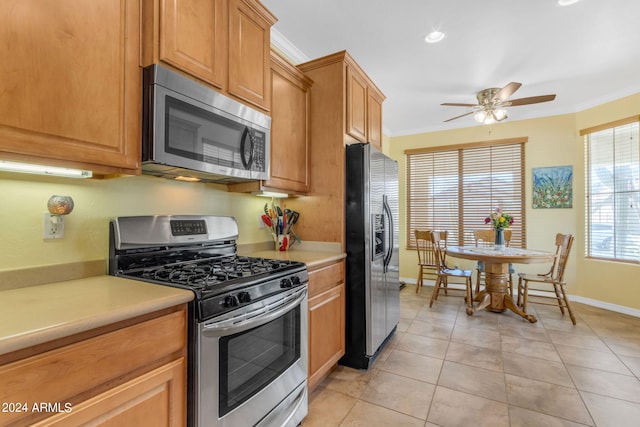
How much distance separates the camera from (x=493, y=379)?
220 centimetres

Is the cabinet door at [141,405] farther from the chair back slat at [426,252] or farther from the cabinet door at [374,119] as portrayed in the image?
the chair back slat at [426,252]

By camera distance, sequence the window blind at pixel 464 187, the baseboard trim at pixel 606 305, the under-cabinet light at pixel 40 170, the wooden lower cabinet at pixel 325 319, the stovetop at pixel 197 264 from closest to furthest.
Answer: the under-cabinet light at pixel 40 170
the stovetop at pixel 197 264
the wooden lower cabinet at pixel 325 319
the baseboard trim at pixel 606 305
the window blind at pixel 464 187

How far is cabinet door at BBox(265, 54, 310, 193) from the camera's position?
2.16m

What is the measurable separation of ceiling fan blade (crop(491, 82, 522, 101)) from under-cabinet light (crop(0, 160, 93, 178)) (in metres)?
3.53

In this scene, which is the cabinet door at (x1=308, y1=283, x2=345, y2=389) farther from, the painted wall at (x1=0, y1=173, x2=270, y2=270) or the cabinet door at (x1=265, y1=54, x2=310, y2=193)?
the painted wall at (x1=0, y1=173, x2=270, y2=270)

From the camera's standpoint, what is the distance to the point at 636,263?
3.63 metres

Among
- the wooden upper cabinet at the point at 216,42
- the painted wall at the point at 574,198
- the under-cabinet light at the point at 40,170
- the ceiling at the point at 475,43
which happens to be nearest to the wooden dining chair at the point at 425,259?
the painted wall at the point at 574,198

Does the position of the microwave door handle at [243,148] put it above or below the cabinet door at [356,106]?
below

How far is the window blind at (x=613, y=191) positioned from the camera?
12.1 feet

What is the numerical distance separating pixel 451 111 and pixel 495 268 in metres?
2.34

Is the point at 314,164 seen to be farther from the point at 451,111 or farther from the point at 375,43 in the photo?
the point at 451,111

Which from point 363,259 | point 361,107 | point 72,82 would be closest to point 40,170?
point 72,82

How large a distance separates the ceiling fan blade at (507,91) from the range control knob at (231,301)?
127 inches

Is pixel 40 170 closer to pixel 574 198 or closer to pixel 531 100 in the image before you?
pixel 531 100
